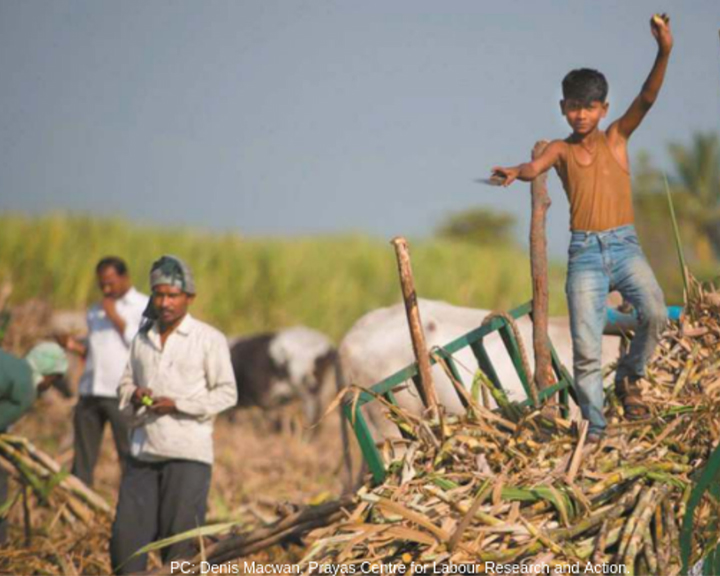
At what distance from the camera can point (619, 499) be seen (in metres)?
3.34

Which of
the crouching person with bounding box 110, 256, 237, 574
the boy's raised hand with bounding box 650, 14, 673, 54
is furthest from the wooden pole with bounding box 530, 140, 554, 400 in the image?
the crouching person with bounding box 110, 256, 237, 574

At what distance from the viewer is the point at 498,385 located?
425 cm

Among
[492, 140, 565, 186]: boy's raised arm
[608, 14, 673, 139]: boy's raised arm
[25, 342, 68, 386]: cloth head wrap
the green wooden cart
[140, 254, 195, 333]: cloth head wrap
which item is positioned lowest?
the green wooden cart

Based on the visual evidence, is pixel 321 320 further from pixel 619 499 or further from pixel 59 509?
pixel 619 499

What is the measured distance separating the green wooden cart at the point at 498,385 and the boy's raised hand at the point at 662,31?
0.97 metres

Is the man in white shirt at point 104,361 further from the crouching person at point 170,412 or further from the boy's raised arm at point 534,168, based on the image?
the boy's raised arm at point 534,168

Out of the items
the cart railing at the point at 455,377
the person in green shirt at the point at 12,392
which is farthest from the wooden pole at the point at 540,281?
the person in green shirt at the point at 12,392

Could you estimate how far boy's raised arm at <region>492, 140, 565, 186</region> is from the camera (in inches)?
141

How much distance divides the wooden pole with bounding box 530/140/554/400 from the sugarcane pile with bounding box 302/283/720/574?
0.78 feet

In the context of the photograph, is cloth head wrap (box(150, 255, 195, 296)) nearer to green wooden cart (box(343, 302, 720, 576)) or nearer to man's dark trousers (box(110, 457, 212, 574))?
man's dark trousers (box(110, 457, 212, 574))

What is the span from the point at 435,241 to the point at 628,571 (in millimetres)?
17892

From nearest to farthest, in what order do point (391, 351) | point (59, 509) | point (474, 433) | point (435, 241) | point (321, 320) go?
point (474, 433) → point (59, 509) → point (391, 351) → point (321, 320) → point (435, 241)

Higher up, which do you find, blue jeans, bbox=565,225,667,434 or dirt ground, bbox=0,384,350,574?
blue jeans, bbox=565,225,667,434

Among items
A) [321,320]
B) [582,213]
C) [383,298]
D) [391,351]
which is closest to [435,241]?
[383,298]
